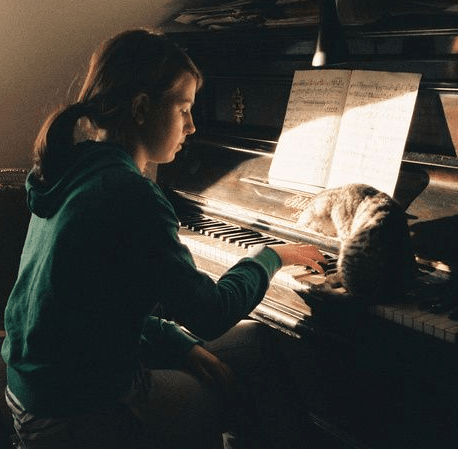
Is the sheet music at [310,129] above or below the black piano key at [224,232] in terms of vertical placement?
above

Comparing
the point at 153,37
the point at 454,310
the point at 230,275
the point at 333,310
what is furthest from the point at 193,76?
the point at 454,310

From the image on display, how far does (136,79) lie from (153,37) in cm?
12

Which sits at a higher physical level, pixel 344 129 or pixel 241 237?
pixel 344 129

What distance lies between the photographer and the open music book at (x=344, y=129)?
176cm

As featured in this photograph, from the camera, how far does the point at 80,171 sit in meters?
1.24

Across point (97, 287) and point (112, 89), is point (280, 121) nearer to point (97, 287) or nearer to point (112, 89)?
point (112, 89)

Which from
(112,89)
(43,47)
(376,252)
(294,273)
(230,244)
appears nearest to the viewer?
(112,89)

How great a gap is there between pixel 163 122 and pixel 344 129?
0.79m

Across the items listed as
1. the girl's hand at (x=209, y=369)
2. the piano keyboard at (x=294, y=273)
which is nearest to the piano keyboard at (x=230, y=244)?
the piano keyboard at (x=294, y=273)

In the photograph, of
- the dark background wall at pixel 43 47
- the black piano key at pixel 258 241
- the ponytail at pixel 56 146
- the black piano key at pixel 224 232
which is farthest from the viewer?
the dark background wall at pixel 43 47

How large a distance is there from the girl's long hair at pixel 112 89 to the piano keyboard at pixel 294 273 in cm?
68

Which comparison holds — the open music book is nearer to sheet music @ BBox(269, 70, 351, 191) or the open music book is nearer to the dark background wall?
sheet music @ BBox(269, 70, 351, 191)

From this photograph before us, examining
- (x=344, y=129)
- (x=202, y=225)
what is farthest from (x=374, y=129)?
(x=202, y=225)

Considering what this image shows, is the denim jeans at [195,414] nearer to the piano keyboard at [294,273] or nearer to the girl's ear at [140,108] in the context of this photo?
the piano keyboard at [294,273]
